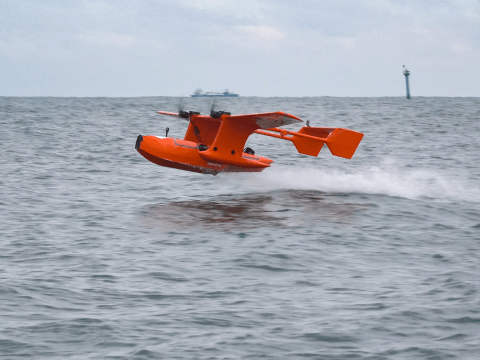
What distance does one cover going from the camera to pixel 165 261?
12750 mm

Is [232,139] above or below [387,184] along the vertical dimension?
above

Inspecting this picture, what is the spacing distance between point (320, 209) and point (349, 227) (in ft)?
8.23

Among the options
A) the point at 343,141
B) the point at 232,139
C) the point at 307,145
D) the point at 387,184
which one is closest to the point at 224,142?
the point at 232,139

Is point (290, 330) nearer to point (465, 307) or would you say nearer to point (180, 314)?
point (180, 314)

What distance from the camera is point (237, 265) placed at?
12.5 m

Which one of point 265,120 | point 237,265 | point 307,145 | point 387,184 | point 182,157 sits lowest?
point 237,265

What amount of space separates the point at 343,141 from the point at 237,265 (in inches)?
398

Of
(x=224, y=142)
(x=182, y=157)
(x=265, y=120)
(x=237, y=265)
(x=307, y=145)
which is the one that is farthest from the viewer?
(x=307, y=145)

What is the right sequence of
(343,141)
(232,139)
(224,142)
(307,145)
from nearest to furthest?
(224,142) → (232,139) → (343,141) → (307,145)

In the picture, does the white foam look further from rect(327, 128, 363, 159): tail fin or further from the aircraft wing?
the aircraft wing

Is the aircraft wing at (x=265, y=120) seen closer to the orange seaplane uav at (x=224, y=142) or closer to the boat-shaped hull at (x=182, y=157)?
the orange seaplane uav at (x=224, y=142)

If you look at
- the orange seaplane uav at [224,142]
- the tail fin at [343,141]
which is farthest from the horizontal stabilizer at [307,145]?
the tail fin at [343,141]

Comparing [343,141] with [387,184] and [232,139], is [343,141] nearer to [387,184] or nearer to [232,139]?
[387,184]

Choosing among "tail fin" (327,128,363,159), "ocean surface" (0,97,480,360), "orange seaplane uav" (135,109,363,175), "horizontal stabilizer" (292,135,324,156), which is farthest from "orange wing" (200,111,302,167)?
"tail fin" (327,128,363,159)
